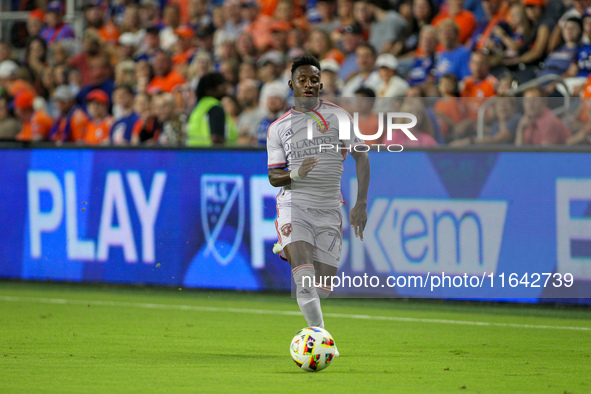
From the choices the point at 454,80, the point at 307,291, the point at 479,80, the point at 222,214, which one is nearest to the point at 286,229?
the point at 307,291

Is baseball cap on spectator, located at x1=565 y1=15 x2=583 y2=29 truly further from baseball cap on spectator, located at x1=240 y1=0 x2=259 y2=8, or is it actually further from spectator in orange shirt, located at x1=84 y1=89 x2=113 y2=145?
spectator in orange shirt, located at x1=84 y1=89 x2=113 y2=145

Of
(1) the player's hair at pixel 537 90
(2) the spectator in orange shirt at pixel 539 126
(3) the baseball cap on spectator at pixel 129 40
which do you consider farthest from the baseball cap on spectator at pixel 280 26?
(2) the spectator in orange shirt at pixel 539 126

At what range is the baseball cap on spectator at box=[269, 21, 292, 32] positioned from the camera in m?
15.9

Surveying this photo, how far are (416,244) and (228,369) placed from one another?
4128 mm

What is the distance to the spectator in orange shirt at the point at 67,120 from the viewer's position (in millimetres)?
16203

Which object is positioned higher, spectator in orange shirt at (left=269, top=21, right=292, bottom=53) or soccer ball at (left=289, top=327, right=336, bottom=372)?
spectator in orange shirt at (left=269, top=21, right=292, bottom=53)

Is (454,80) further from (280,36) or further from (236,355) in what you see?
(236,355)

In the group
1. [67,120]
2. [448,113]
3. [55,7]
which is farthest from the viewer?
[55,7]

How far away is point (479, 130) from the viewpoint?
10609 millimetres

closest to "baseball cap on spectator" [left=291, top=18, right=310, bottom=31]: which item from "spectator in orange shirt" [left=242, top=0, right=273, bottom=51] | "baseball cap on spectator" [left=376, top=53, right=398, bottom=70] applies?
"spectator in orange shirt" [left=242, top=0, right=273, bottom=51]

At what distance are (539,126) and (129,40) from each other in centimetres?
1053

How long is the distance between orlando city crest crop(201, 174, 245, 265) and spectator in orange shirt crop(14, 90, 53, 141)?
227 inches

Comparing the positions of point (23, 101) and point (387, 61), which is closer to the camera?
point (387, 61)

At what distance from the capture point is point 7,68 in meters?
19.3
